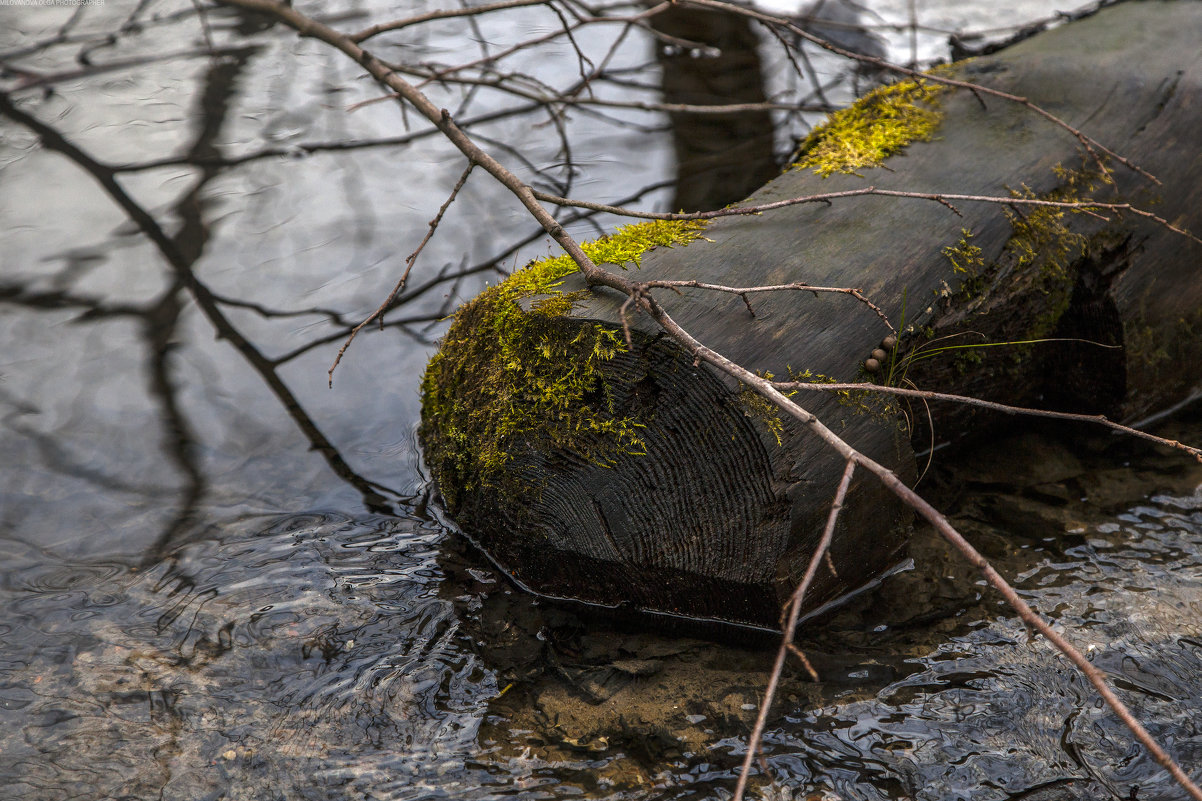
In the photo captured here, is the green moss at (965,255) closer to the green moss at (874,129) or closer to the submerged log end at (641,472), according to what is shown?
the green moss at (874,129)

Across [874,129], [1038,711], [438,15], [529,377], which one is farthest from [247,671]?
[874,129]

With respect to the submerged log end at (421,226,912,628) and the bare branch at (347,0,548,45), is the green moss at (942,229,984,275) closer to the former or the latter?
the submerged log end at (421,226,912,628)

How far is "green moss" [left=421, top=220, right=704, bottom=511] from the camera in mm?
2658

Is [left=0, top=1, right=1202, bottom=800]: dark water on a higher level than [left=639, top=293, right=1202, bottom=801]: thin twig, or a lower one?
lower

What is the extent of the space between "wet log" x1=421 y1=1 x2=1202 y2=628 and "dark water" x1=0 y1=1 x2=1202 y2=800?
0.30 m

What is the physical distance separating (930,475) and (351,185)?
158 inches

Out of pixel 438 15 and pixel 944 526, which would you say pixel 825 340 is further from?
pixel 438 15

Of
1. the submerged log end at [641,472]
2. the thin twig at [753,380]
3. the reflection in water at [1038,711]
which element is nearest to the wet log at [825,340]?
the submerged log end at [641,472]

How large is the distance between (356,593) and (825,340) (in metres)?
1.83

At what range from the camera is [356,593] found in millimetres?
3084

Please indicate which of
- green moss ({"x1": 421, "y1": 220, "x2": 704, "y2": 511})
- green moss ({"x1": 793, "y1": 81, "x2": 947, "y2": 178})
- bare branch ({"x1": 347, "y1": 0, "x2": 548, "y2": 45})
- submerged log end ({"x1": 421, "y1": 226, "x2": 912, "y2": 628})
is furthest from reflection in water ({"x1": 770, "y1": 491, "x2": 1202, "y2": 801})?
bare branch ({"x1": 347, "y1": 0, "x2": 548, "y2": 45})

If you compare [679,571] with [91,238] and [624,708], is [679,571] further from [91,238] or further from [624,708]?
[91,238]

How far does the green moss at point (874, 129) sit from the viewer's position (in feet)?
11.3

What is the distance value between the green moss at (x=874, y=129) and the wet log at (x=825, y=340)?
1 centimetres
